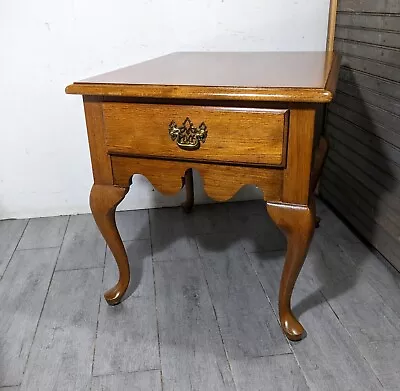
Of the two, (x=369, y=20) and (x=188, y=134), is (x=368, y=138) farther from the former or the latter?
(x=188, y=134)

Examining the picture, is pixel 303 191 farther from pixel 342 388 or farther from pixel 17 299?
pixel 17 299

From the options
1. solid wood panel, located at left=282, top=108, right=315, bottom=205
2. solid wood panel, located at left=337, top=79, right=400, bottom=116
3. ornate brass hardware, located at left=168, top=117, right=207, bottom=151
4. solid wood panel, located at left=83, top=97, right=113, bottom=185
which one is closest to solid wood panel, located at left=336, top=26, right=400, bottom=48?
solid wood panel, located at left=337, top=79, right=400, bottom=116

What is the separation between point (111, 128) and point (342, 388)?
74cm

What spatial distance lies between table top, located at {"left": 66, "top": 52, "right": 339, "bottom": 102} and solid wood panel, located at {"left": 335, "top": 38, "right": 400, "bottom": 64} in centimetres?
17

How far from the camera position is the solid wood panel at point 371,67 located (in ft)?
4.28

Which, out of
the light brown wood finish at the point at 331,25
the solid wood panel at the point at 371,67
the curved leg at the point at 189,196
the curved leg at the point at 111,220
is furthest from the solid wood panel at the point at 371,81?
the curved leg at the point at 111,220

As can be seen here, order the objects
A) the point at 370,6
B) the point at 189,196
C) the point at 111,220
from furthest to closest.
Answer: the point at 189,196
the point at 370,6
the point at 111,220

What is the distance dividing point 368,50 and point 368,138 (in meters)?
0.27

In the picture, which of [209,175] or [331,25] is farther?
[331,25]

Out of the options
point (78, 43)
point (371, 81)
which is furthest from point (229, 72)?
point (78, 43)

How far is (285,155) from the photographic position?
0.92m

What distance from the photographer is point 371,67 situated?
142 cm

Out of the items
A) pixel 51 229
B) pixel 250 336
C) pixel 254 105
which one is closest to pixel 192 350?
pixel 250 336

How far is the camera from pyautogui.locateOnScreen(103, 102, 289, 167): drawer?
2.98 feet
